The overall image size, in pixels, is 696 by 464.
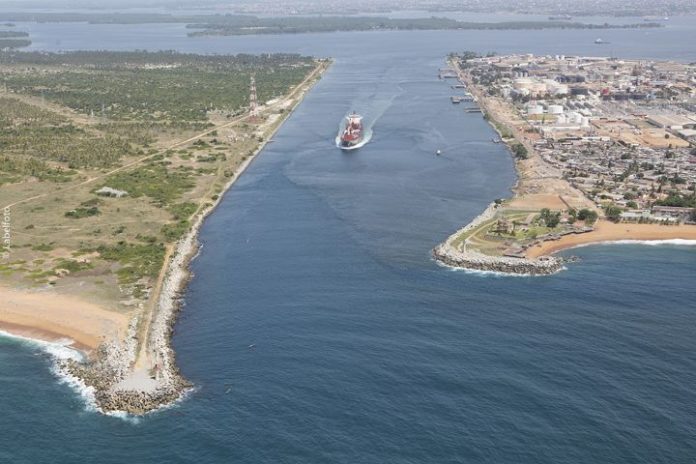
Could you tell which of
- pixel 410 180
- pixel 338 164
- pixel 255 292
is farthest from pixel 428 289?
pixel 338 164

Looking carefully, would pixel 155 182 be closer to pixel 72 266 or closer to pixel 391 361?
pixel 72 266

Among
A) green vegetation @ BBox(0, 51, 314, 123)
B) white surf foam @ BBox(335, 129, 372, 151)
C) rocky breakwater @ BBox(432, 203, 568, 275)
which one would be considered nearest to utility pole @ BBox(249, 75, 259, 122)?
green vegetation @ BBox(0, 51, 314, 123)

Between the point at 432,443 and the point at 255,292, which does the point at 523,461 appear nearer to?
the point at 432,443

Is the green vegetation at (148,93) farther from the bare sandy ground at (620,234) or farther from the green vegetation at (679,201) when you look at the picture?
the green vegetation at (679,201)

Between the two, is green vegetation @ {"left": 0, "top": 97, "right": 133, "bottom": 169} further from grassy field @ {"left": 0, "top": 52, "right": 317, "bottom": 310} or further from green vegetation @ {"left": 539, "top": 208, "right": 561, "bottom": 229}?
green vegetation @ {"left": 539, "top": 208, "right": 561, "bottom": 229}

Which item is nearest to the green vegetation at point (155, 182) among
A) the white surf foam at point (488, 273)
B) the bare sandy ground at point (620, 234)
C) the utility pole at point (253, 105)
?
the white surf foam at point (488, 273)

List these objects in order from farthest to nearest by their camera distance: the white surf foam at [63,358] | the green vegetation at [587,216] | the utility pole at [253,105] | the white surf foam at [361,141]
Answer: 1. the utility pole at [253,105]
2. the white surf foam at [361,141]
3. the green vegetation at [587,216]
4. the white surf foam at [63,358]
